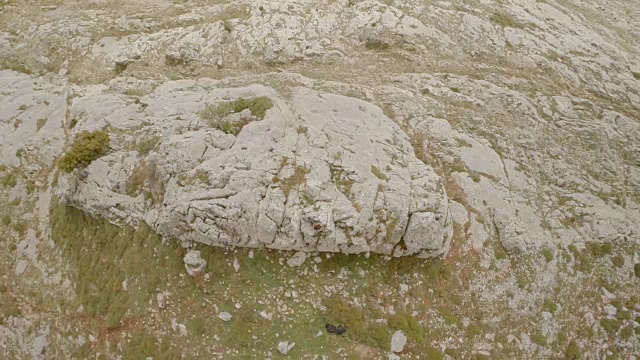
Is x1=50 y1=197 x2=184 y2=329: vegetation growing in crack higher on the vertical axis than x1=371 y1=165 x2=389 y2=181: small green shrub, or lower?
lower

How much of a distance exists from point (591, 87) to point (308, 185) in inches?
1108

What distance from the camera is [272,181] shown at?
21828 mm

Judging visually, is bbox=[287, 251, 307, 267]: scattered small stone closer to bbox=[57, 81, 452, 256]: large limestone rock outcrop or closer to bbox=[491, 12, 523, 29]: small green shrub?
bbox=[57, 81, 452, 256]: large limestone rock outcrop

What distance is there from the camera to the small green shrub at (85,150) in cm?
2438

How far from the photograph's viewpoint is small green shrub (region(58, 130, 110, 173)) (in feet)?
80.0

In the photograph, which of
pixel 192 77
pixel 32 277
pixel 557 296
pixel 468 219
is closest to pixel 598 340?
pixel 557 296

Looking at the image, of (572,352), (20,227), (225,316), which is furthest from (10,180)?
(572,352)

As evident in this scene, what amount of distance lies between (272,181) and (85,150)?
12.4 metres

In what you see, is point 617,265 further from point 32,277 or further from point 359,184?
point 32,277

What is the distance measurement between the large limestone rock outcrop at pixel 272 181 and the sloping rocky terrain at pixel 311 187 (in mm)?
128

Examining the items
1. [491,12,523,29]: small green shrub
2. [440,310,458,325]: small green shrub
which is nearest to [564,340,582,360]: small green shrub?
[440,310,458,325]: small green shrub

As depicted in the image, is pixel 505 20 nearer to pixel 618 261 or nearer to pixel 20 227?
pixel 618 261

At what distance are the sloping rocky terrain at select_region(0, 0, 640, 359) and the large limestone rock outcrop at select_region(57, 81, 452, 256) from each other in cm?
13

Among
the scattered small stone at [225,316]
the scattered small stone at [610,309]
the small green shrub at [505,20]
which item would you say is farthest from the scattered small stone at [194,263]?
the small green shrub at [505,20]
